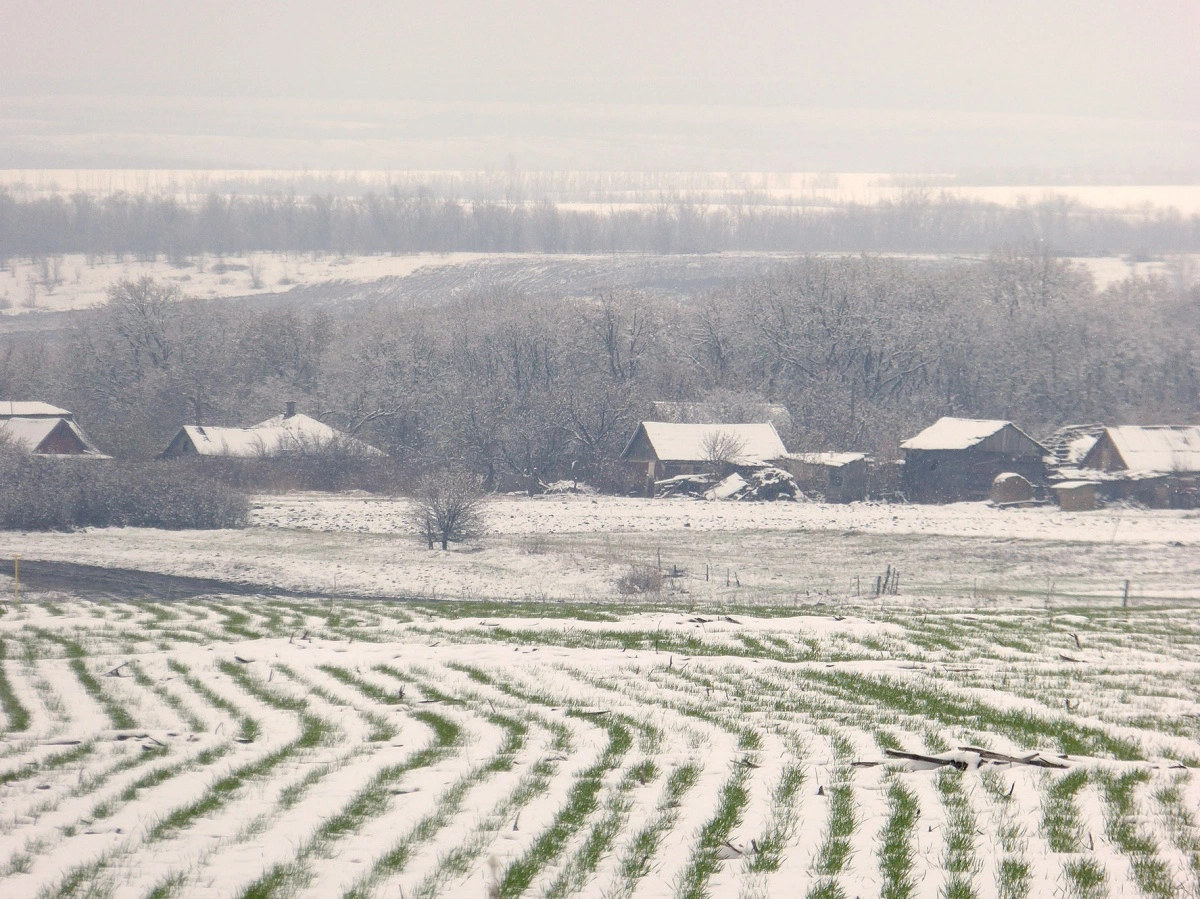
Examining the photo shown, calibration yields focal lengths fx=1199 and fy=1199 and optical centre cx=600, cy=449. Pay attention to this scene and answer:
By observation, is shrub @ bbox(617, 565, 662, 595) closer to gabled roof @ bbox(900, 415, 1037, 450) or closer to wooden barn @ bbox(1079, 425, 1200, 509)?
gabled roof @ bbox(900, 415, 1037, 450)

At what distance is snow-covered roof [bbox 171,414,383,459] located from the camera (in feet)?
255

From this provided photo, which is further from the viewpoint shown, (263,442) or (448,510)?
(263,442)

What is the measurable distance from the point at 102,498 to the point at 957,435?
49781mm

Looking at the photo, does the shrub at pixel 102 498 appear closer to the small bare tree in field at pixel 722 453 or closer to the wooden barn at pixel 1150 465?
the small bare tree in field at pixel 722 453

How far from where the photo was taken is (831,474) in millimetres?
74875

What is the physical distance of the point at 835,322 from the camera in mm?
98062

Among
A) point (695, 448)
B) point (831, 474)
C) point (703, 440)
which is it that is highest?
point (703, 440)

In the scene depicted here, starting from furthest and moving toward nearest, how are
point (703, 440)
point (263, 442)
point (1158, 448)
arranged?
point (263, 442), point (703, 440), point (1158, 448)

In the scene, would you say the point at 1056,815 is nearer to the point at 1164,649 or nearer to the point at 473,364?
the point at 1164,649

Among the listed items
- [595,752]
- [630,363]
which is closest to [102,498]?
[630,363]

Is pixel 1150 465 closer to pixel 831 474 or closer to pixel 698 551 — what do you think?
pixel 831 474

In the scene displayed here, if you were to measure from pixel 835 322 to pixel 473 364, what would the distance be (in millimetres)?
29729

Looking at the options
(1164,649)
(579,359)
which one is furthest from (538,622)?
(579,359)

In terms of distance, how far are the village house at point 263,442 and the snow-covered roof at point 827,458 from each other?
90.7ft
